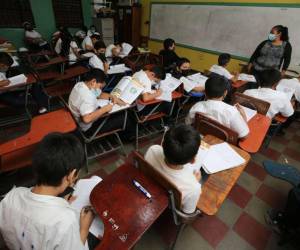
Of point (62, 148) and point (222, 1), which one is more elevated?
point (222, 1)

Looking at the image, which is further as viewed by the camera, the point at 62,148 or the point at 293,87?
the point at 293,87

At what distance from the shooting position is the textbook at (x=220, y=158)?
1.17 meters

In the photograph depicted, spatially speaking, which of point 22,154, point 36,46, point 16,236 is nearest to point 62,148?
point 16,236

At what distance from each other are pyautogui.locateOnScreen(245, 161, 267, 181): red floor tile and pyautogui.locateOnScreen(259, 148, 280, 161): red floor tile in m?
0.32

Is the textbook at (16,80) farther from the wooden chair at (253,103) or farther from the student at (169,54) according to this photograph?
the wooden chair at (253,103)

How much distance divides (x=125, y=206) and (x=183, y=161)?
36cm

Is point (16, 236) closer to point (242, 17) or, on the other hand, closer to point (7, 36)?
point (242, 17)

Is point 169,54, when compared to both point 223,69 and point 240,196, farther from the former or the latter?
point 240,196

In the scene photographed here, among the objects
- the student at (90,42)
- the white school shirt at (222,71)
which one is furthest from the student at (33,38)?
the white school shirt at (222,71)

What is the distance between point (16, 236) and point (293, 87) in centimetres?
323

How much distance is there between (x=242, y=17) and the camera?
3.96 meters

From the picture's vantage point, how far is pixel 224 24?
428 cm

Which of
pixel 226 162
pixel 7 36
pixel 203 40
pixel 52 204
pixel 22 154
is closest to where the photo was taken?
pixel 52 204

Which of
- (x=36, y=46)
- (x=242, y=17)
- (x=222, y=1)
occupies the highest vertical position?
(x=222, y=1)
